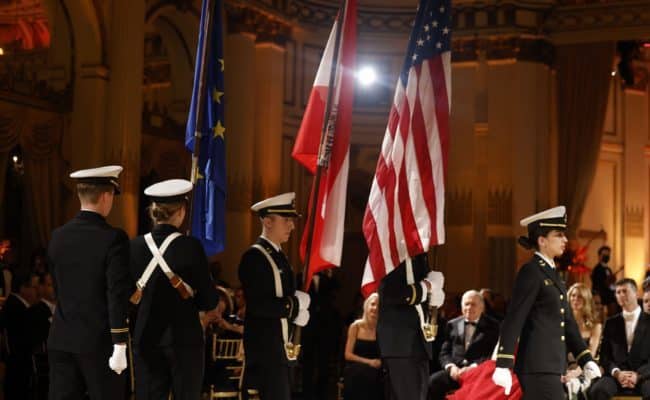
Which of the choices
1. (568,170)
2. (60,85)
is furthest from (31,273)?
(568,170)

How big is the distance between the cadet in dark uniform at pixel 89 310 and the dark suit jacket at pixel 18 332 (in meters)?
4.99

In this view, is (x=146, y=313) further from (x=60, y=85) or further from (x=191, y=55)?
(x=191, y=55)

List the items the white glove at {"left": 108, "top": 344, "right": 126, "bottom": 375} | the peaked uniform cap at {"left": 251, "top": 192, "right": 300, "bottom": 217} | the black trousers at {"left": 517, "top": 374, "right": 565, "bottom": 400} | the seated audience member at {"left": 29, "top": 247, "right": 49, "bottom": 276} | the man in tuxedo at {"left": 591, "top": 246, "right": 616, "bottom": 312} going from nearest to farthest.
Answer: the white glove at {"left": 108, "top": 344, "right": 126, "bottom": 375} < the black trousers at {"left": 517, "top": 374, "right": 565, "bottom": 400} < the peaked uniform cap at {"left": 251, "top": 192, "right": 300, "bottom": 217} < the seated audience member at {"left": 29, "top": 247, "right": 49, "bottom": 276} < the man in tuxedo at {"left": 591, "top": 246, "right": 616, "bottom": 312}

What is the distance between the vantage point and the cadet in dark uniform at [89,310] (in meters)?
5.99

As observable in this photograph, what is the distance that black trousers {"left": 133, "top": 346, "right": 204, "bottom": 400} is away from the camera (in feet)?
21.5

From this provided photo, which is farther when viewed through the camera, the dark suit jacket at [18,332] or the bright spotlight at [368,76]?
the bright spotlight at [368,76]

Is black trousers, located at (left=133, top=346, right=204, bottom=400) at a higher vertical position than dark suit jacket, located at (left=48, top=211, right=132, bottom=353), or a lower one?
lower

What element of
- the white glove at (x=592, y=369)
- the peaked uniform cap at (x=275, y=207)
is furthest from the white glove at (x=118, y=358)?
the white glove at (x=592, y=369)

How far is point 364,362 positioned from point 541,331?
379cm

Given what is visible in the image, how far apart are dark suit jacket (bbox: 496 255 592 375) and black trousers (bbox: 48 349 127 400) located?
2.47 metres

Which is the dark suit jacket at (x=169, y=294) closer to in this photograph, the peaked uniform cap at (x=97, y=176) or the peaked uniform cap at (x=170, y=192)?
the peaked uniform cap at (x=170, y=192)

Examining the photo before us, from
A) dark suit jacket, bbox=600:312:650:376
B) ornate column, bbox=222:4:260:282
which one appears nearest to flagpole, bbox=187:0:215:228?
dark suit jacket, bbox=600:312:650:376

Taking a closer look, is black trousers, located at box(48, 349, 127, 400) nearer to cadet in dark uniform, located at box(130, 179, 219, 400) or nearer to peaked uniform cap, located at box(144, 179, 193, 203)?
cadet in dark uniform, located at box(130, 179, 219, 400)

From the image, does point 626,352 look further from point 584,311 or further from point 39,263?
point 39,263
